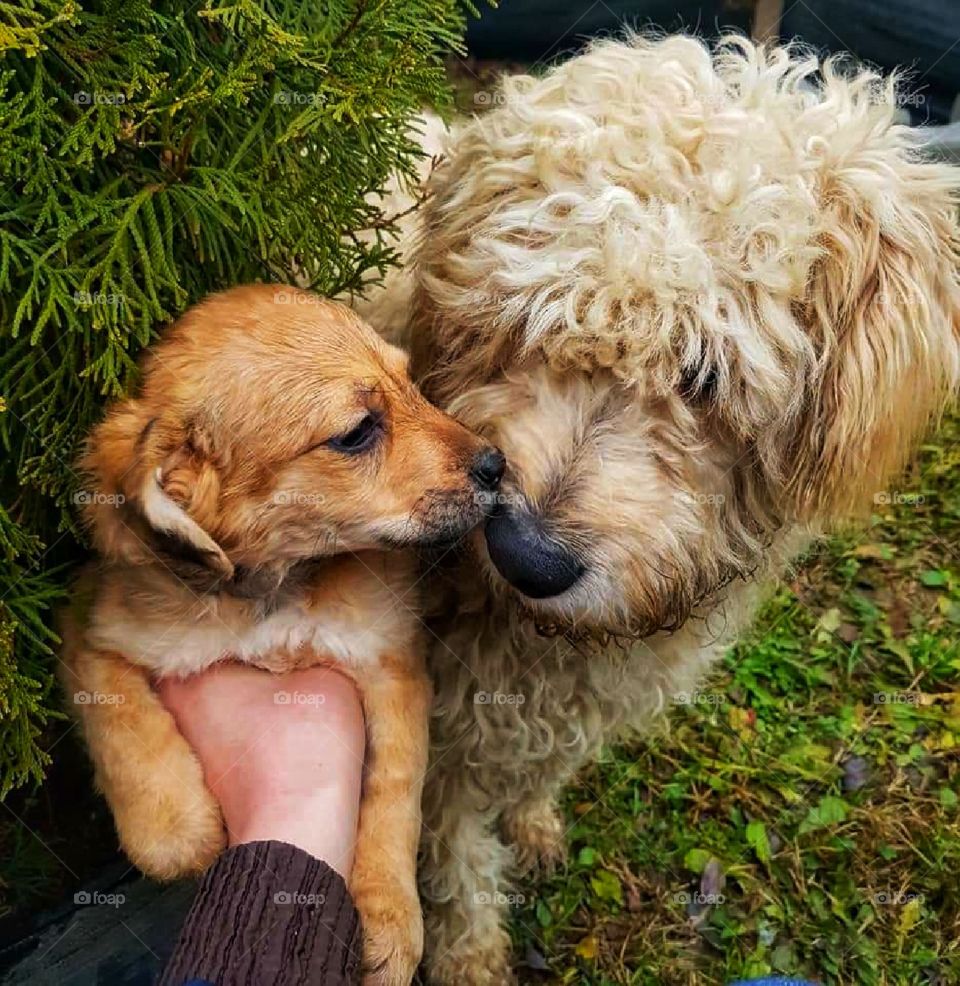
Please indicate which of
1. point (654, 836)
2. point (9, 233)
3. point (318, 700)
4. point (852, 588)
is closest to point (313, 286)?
point (9, 233)

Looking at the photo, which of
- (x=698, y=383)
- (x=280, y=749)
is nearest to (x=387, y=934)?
(x=280, y=749)

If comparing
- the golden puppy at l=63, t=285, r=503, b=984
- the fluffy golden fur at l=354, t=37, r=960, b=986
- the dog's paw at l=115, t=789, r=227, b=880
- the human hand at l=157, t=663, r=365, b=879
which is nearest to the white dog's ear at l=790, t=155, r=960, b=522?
the fluffy golden fur at l=354, t=37, r=960, b=986

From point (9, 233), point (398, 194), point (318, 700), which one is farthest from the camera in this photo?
point (398, 194)

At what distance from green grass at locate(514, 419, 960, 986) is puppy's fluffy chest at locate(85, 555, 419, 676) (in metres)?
1.83

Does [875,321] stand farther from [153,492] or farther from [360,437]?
[153,492]

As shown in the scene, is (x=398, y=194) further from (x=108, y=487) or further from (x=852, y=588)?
(x=852, y=588)

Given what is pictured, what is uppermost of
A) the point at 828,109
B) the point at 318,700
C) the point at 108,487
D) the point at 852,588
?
the point at 828,109

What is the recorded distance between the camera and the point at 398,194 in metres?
3.34

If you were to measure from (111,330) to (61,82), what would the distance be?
1.73 ft

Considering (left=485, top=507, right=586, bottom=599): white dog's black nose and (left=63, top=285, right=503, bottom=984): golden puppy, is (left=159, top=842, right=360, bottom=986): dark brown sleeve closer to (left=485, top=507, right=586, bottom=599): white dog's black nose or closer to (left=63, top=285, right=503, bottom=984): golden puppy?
(left=63, top=285, right=503, bottom=984): golden puppy

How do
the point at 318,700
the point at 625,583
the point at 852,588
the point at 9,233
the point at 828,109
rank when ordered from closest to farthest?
the point at 9,233
the point at 625,583
the point at 828,109
the point at 318,700
the point at 852,588

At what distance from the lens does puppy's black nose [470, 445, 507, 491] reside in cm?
237

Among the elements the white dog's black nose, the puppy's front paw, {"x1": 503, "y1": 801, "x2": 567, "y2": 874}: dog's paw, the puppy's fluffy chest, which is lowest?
{"x1": 503, "y1": 801, "x2": 567, "y2": 874}: dog's paw

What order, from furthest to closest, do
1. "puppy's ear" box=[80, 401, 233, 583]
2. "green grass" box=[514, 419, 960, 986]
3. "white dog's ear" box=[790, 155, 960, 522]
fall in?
"green grass" box=[514, 419, 960, 986] → "white dog's ear" box=[790, 155, 960, 522] → "puppy's ear" box=[80, 401, 233, 583]
